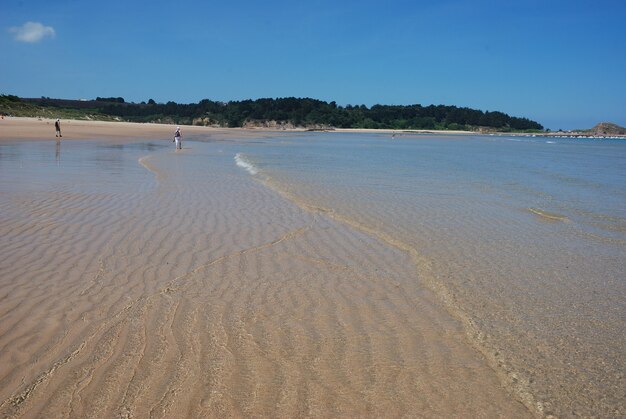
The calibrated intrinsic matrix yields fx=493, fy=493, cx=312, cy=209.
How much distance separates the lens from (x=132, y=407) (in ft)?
10.8

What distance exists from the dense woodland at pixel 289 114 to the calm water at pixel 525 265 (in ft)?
447

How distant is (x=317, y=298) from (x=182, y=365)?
1.92 m

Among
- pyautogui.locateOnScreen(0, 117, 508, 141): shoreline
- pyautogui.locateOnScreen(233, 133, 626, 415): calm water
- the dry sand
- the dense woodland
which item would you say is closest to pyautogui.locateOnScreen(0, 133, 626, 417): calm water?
pyautogui.locateOnScreen(233, 133, 626, 415): calm water

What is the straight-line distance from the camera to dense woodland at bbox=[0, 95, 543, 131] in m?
149

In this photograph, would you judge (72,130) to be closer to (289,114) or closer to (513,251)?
(513,251)

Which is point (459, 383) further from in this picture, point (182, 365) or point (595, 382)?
point (182, 365)

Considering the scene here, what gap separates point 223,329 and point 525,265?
4627mm

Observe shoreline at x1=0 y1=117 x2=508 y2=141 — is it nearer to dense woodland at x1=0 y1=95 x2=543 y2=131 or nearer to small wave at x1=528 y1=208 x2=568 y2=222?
small wave at x1=528 y1=208 x2=568 y2=222

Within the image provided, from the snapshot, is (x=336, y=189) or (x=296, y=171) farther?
(x=296, y=171)

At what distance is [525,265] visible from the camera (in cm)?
706

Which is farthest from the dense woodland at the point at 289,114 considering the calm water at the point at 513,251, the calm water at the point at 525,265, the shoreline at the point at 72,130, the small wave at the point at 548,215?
the small wave at the point at 548,215

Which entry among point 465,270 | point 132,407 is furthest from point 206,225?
point 132,407

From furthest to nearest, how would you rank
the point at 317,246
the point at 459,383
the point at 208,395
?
the point at 317,246 < the point at 459,383 < the point at 208,395

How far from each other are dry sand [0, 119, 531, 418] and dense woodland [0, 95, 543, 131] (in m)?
140
